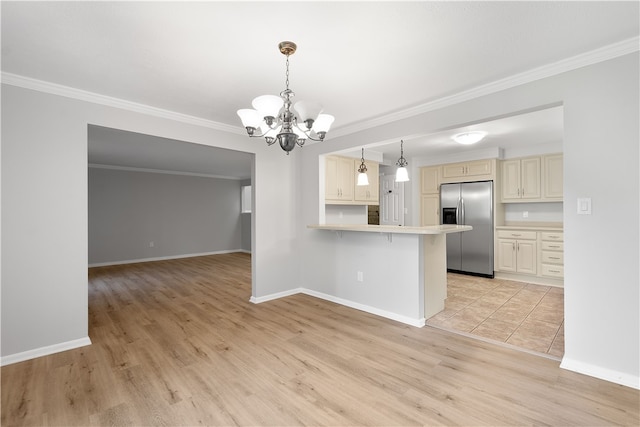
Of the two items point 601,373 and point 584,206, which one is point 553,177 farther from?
point 601,373

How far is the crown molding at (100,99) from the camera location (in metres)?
2.55

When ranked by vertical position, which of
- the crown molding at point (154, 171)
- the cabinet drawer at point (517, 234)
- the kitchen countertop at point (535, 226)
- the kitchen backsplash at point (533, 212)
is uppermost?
the crown molding at point (154, 171)

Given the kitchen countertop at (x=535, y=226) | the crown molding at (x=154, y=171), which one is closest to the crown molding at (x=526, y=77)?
the kitchen countertop at (x=535, y=226)

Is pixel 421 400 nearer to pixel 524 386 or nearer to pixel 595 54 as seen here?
pixel 524 386

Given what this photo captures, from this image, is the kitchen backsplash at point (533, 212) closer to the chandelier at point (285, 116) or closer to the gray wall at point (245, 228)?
the chandelier at point (285, 116)

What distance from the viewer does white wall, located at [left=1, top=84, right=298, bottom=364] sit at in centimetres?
253

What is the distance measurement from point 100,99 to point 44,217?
1225 mm

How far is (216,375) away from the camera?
7.61 ft

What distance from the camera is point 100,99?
295cm

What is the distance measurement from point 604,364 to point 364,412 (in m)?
1.86

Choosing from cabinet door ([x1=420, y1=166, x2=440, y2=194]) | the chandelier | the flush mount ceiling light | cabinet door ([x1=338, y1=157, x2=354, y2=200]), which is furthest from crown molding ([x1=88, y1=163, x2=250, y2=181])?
the flush mount ceiling light

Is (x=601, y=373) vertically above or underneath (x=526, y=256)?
underneath

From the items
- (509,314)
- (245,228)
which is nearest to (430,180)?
(509,314)

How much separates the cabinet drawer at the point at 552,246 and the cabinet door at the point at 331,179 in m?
3.53
